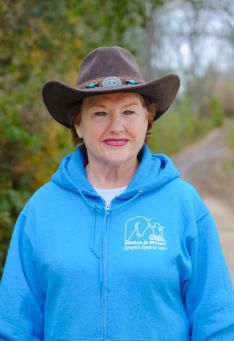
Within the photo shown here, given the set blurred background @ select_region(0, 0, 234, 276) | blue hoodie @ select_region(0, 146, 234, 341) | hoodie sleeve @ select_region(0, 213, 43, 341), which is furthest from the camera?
blurred background @ select_region(0, 0, 234, 276)

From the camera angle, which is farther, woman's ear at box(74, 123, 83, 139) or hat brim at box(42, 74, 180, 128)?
woman's ear at box(74, 123, 83, 139)

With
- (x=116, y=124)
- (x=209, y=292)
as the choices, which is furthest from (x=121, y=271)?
(x=116, y=124)

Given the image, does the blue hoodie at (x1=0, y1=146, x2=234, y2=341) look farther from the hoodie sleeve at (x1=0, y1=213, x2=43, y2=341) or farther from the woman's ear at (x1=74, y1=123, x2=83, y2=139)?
the woman's ear at (x1=74, y1=123, x2=83, y2=139)

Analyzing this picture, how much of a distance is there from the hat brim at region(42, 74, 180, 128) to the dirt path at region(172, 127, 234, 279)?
5.99 m

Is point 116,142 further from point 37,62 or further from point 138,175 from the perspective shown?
point 37,62

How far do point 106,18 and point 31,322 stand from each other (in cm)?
473

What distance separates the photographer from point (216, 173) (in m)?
17.9

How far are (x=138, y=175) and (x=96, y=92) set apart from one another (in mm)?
362

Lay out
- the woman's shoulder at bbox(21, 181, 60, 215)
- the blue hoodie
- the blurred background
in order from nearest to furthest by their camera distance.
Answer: the blue hoodie
the woman's shoulder at bbox(21, 181, 60, 215)
the blurred background

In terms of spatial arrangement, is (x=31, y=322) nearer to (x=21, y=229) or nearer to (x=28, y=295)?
(x=28, y=295)

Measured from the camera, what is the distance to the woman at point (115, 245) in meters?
2.23

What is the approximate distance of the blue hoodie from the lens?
→ 2.23 metres

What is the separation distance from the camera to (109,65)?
2.48 metres

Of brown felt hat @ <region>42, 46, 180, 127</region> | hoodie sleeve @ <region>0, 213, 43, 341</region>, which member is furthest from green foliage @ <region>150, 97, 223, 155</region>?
hoodie sleeve @ <region>0, 213, 43, 341</region>
